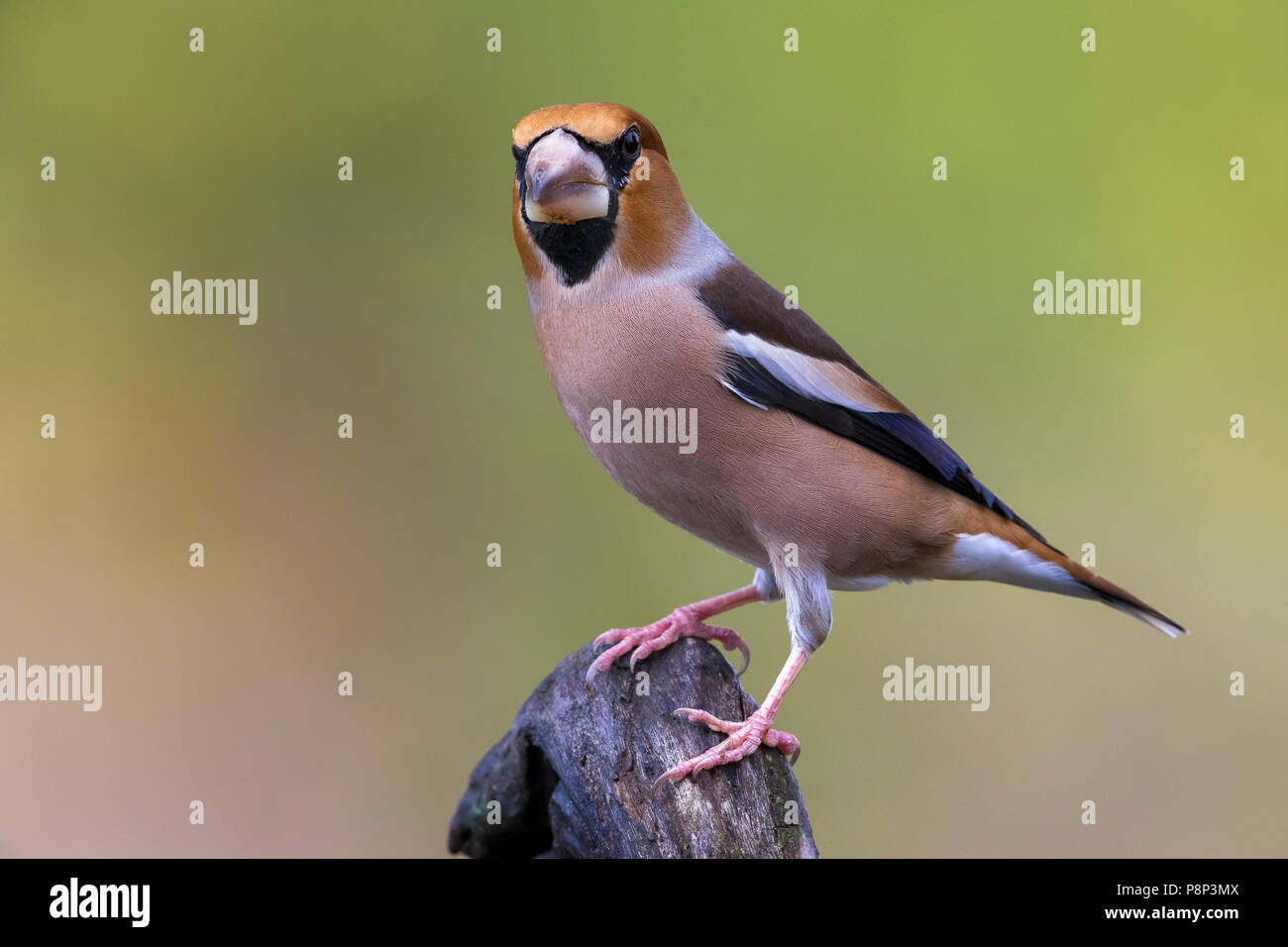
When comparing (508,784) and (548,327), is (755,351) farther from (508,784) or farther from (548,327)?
(508,784)

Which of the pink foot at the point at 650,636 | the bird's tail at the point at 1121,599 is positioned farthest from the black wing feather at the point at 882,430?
the pink foot at the point at 650,636

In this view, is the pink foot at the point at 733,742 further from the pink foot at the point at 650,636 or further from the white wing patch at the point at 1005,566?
the white wing patch at the point at 1005,566

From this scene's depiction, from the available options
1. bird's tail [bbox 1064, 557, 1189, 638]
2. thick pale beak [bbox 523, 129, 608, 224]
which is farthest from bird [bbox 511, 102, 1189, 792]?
bird's tail [bbox 1064, 557, 1189, 638]

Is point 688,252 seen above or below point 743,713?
above

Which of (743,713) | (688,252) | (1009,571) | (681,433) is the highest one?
(688,252)

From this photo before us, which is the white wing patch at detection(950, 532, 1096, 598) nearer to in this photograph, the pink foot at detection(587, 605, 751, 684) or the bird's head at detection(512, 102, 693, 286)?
the pink foot at detection(587, 605, 751, 684)

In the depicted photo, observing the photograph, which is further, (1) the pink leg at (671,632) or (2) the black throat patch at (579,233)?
(1) the pink leg at (671,632)
